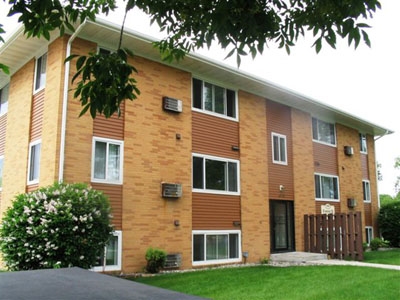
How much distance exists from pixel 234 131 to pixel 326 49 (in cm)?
1076

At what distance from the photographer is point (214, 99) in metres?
14.5

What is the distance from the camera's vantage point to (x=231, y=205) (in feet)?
46.6

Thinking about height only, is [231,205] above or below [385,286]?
above

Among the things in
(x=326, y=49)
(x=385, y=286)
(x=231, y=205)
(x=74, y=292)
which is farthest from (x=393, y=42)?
(x=231, y=205)

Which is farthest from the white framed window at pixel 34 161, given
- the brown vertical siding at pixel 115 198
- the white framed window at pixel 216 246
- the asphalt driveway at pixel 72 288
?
the asphalt driveway at pixel 72 288

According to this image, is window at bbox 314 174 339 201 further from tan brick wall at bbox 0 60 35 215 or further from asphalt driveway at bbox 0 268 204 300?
asphalt driveway at bbox 0 268 204 300

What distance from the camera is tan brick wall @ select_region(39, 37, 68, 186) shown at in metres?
10.5

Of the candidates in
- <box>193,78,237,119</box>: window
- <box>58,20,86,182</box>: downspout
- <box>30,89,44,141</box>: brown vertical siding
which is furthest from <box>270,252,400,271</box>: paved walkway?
<box>30,89,44,141</box>: brown vertical siding

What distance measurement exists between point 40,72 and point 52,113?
2132 mm

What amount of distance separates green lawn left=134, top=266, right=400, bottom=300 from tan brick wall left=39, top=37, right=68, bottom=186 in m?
3.64

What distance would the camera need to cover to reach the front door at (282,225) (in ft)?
51.5

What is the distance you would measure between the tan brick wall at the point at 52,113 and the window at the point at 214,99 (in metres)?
4.46

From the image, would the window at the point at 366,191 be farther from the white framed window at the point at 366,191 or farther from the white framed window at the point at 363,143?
the white framed window at the point at 363,143

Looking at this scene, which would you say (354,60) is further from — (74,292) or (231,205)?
(231,205)
